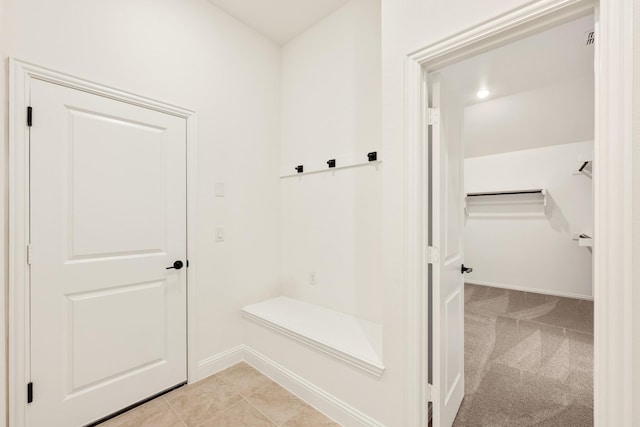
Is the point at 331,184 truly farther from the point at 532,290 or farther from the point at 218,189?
the point at 532,290

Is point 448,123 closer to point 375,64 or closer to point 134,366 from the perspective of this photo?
point 375,64

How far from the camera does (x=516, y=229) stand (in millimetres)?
4504

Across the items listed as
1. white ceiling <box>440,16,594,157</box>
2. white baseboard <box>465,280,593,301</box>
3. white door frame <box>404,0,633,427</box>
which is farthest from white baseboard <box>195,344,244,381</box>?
white baseboard <box>465,280,593,301</box>

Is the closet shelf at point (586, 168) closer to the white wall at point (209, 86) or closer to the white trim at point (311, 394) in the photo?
the white wall at point (209, 86)

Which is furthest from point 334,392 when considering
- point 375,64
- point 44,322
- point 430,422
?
point 375,64

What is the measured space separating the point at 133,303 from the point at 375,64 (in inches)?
100

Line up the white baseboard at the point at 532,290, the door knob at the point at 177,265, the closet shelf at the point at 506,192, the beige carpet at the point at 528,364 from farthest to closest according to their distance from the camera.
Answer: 1. the closet shelf at the point at 506,192
2. the white baseboard at the point at 532,290
3. the door knob at the point at 177,265
4. the beige carpet at the point at 528,364

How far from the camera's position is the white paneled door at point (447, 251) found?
4.77 feet

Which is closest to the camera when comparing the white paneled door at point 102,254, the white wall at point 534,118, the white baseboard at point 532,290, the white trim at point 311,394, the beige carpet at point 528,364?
the white paneled door at point 102,254

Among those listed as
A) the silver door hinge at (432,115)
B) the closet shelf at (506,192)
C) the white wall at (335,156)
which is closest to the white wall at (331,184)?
the white wall at (335,156)

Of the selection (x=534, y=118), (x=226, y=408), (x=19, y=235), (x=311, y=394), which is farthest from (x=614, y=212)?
(x=534, y=118)

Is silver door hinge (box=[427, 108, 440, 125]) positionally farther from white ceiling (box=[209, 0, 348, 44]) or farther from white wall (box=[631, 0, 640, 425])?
white ceiling (box=[209, 0, 348, 44])

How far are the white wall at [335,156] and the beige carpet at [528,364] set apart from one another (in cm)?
93

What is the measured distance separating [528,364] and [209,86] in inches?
144
